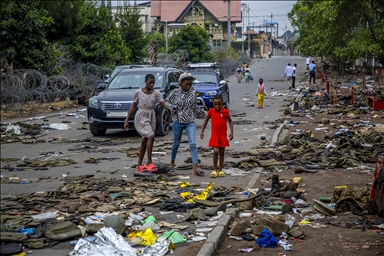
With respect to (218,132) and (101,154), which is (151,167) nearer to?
(218,132)

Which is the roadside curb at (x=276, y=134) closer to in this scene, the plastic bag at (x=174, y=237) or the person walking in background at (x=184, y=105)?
the person walking in background at (x=184, y=105)

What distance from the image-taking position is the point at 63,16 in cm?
3127

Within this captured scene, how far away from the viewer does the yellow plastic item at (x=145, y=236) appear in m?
6.50

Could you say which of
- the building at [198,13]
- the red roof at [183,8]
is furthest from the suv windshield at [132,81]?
the red roof at [183,8]

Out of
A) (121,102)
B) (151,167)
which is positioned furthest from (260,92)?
(151,167)

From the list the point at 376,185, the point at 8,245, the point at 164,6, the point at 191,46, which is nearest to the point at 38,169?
the point at 8,245


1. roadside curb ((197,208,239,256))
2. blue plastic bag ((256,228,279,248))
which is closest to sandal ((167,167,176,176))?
roadside curb ((197,208,239,256))

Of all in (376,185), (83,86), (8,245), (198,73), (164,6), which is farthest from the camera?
(164,6)

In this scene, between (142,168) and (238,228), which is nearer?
(238,228)

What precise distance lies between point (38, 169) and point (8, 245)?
563cm

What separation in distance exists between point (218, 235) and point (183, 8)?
103782 mm

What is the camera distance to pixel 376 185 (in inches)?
291

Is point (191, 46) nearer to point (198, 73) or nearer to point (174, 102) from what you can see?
point (198, 73)

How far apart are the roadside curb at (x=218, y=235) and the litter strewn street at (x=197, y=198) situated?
0.01 meters
